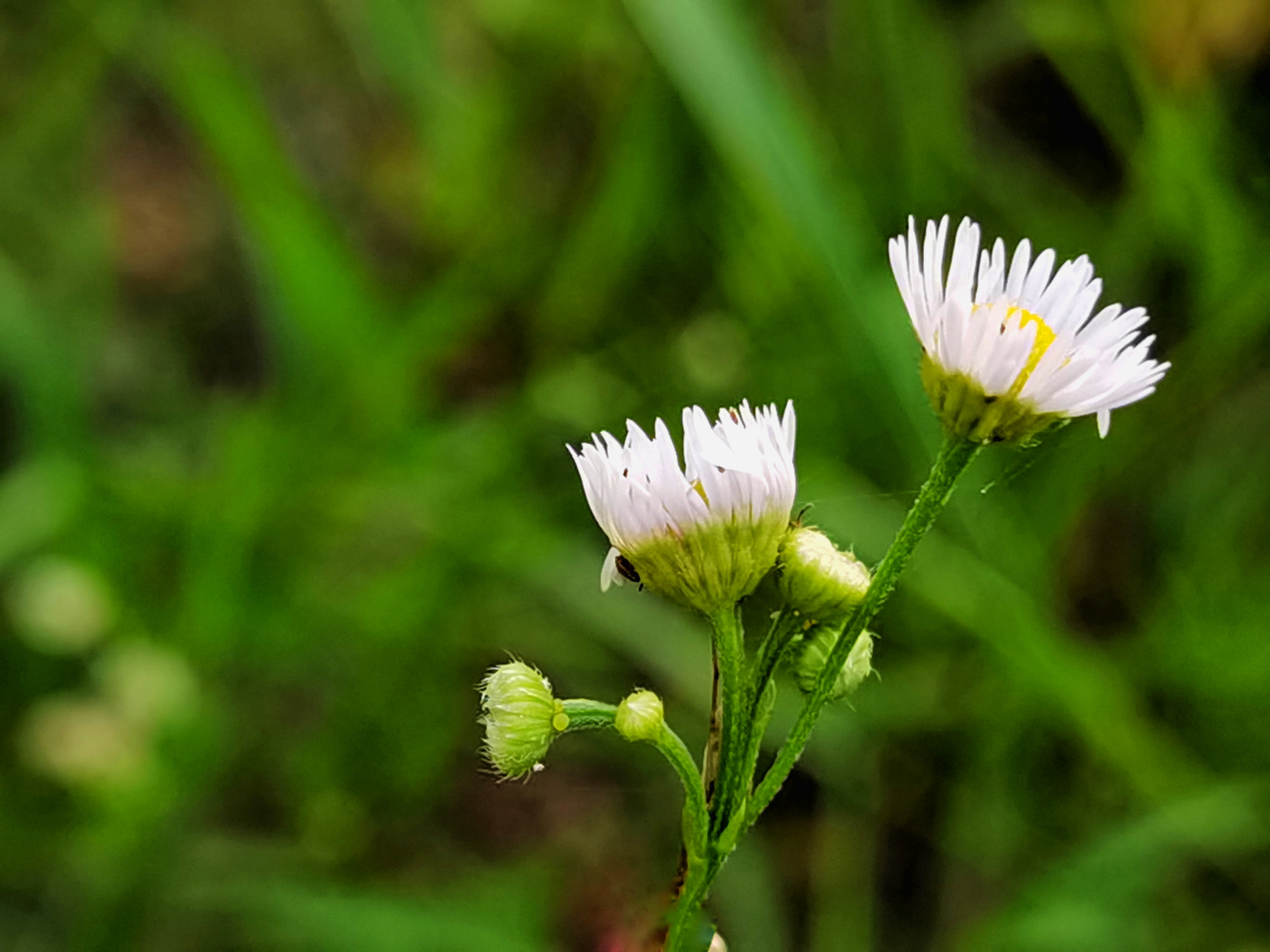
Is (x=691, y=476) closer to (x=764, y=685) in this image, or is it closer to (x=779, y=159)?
(x=764, y=685)

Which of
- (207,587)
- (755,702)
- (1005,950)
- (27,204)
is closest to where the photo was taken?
(755,702)

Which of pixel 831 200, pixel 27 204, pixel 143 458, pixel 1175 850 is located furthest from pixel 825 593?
pixel 27 204

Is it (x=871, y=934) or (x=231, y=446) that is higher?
(x=231, y=446)

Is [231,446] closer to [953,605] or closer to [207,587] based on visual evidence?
[207,587]

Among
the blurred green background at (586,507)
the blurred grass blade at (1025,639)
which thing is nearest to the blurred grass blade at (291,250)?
the blurred green background at (586,507)

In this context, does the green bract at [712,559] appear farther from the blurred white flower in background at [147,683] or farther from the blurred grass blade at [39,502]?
the blurred grass blade at [39,502]

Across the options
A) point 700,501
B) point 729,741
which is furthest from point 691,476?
point 729,741

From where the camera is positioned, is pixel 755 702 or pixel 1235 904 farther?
pixel 1235 904
